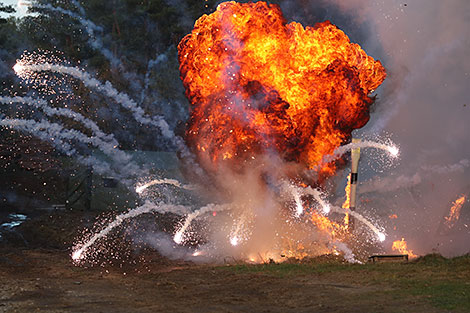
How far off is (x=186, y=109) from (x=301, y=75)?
21.1m

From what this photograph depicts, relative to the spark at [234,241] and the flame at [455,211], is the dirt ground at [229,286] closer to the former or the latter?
the spark at [234,241]

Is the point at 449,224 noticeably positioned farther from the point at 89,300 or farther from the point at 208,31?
the point at 89,300

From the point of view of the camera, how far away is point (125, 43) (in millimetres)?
41500

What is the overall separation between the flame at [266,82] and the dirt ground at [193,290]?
5.20 metres

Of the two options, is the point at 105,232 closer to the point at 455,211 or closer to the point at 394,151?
the point at 394,151

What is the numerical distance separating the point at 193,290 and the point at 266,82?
8903 mm

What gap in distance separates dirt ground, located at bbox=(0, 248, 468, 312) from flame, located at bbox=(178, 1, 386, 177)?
17.1 feet

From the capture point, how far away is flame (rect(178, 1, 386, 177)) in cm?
1897

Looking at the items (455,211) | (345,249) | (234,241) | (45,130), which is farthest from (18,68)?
(455,211)

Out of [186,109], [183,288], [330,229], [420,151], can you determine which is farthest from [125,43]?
[183,288]

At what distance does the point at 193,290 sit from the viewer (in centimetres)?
1229

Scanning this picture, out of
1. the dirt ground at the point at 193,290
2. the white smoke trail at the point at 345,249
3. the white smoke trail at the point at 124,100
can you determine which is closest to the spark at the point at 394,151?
the white smoke trail at the point at 345,249

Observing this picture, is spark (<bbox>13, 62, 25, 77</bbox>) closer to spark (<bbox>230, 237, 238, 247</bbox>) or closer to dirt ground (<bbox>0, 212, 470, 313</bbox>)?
dirt ground (<bbox>0, 212, 470, 313</bbox>)

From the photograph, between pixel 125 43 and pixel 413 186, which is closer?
pixel 413 186
